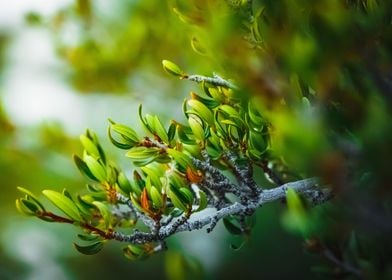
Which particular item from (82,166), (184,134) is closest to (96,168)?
(82,166)

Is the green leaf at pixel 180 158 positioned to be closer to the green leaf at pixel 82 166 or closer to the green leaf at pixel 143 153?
the green leaf at pixel 143 153

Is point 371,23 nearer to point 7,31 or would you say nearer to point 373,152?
point 373,152

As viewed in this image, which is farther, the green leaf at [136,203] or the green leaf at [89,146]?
the green leaf at [89,146]

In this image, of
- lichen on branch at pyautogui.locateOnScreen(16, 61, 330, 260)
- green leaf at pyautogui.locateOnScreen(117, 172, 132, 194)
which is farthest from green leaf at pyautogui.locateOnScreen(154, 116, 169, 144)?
green leaf at pyautogui.locateOnScreen(117, 172, 132, 194)

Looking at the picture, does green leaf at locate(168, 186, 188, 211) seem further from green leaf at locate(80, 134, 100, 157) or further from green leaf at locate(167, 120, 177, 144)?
green leaf at locate(80, 134, 100, 157)

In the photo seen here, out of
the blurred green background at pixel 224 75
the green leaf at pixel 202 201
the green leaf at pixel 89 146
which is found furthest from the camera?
the green leaf at pixel 89 146

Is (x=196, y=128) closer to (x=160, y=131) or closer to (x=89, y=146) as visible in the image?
(x=160, y=131)

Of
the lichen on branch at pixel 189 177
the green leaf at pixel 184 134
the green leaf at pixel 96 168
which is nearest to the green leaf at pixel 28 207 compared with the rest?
the lichen on branch at pixel 189 177
